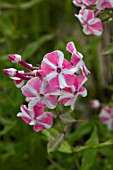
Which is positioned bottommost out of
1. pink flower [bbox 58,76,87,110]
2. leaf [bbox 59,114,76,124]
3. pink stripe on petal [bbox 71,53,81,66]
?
leaf [bbox 59,114,76,124]

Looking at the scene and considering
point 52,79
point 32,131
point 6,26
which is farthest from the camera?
point 6,26

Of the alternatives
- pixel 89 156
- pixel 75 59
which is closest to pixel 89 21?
pixel 75 59

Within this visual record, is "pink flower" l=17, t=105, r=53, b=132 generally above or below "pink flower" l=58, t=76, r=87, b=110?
below

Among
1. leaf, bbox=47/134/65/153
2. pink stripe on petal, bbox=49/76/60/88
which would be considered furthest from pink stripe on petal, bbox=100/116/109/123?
pink stripe on petal, bbox=49/76/60/88

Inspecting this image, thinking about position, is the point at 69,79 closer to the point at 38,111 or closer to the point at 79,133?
the point at 38,111

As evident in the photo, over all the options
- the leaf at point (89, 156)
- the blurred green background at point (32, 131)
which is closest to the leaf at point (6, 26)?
the blurred green background at point (32, 131)

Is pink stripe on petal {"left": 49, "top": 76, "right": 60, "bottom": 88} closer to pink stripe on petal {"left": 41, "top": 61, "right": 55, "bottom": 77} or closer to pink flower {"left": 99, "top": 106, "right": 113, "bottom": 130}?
A: pink stripe on petal {"left": 41, "top": 61, "right": 55, "bottom": 77}
